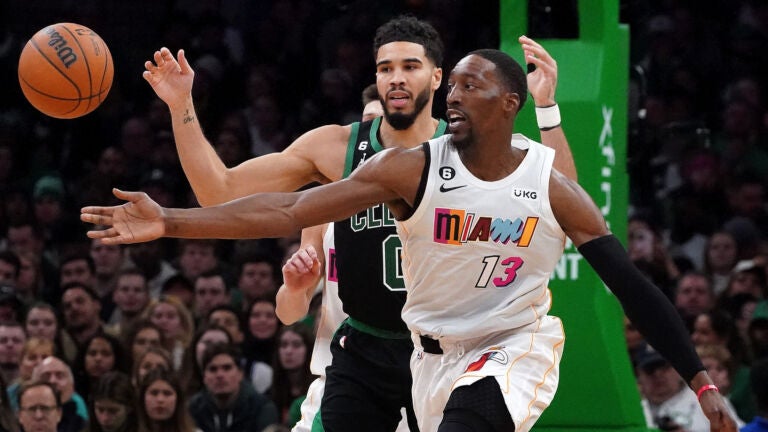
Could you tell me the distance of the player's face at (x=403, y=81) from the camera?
566 centimetres

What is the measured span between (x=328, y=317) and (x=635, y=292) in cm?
161

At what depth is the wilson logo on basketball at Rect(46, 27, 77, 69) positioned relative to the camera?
575 cm

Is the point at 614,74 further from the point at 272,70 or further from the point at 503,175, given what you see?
the point at 272,70

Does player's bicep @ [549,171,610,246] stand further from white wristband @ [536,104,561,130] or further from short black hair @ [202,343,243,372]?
short black hair @ [202,343,243,372]

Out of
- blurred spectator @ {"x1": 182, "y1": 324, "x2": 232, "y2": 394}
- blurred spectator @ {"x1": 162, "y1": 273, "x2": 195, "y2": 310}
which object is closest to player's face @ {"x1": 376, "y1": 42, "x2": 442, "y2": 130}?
blurred spectator @ {"x1": 182, "y1": 324, "x2": 232, "y2": 394}

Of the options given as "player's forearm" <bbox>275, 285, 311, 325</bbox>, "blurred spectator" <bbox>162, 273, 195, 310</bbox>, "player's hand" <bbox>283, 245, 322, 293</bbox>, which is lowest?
"blurred spectator" <bbox>162, 273, 195, 310</bbox>

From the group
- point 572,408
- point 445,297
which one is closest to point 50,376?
point 572,408

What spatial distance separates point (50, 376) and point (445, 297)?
14.0ft

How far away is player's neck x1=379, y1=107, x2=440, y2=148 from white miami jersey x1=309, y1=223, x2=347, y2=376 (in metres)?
0.45

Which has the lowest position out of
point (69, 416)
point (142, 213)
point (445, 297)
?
point (69, 416)

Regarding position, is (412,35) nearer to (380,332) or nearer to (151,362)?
(380,332)

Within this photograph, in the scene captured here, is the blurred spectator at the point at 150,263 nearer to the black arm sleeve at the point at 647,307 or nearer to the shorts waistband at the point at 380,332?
the shorts waistband at the point at 380,332

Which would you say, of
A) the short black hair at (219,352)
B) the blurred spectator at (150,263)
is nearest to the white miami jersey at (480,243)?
the short black hair at (219,352)

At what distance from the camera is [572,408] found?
22.7 feet
